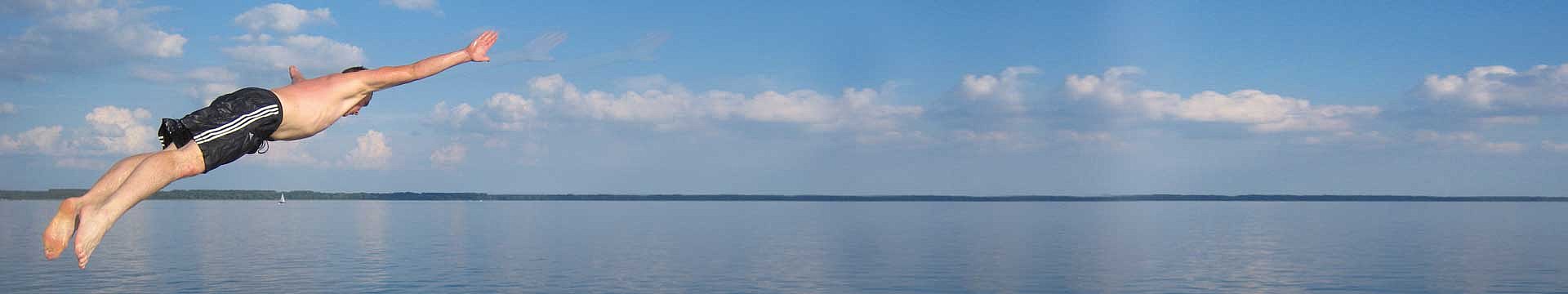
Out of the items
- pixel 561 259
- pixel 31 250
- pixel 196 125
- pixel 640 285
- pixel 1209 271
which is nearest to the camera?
pixel 196 125

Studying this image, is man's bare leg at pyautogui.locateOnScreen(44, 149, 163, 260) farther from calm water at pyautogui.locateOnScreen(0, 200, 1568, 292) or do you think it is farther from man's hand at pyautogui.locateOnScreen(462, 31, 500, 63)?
calm water at pyautogui.locateOnScreen(0, 200, 1568, 292)

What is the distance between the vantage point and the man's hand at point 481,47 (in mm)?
7383

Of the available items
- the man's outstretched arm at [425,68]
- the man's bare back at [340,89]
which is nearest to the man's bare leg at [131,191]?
the man's bare back at [340,89]

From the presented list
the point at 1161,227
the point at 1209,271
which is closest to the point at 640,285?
the point at 1209,271

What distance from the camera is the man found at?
7.12 m

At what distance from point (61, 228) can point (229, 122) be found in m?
1.00

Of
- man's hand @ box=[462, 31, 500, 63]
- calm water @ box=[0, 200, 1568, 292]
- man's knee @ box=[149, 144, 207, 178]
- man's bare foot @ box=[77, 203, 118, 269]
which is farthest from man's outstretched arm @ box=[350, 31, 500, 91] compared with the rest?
calm water @ box=[0, 200, 1568, 292]

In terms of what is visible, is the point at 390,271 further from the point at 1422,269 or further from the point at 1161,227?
the point at 1161,227

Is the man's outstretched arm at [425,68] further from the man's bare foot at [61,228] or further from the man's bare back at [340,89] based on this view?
the man's bare foot at [61,228]

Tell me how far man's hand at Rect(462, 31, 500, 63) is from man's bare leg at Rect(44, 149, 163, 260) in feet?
6.29

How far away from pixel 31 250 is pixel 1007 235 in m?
53.5

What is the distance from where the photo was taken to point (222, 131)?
7312 mm

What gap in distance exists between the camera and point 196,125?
287 inches

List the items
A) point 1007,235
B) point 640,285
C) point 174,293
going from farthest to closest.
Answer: point 1007,235
point 640,285
point 174,293
